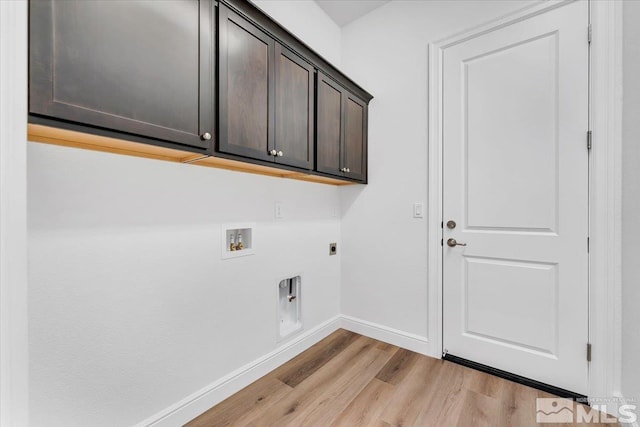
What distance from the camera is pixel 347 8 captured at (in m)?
2.36

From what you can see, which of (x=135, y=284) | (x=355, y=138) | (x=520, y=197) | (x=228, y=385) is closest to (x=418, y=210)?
(x=520, y=197)

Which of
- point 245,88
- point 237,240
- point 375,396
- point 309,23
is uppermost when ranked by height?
point 309,23

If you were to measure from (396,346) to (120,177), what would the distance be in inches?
86.3

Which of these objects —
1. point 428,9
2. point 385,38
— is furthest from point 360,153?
point 428,9

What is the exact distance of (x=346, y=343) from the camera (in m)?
2.29

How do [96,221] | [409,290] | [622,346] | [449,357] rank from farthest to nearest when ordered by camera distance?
[409,290] < [449,357] < [622,346] < [96,221]

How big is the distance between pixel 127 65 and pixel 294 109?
0.89 m

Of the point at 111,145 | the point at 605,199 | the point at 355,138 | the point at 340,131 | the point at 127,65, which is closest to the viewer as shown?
the point at 127,65

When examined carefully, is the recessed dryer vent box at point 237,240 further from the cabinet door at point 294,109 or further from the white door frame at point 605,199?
the white door frame at point 605,199

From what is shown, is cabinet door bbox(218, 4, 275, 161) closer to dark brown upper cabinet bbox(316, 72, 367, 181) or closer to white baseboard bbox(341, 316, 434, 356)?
dark brown upper cabinet bbox(316, 72, 367, 181)

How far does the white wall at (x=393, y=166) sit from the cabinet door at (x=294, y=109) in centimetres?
81

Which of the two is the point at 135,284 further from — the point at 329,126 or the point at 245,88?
the point at 329,126

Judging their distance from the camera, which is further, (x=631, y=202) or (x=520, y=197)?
(x=520, y=197)

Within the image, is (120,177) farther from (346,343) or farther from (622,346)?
(622,346)
